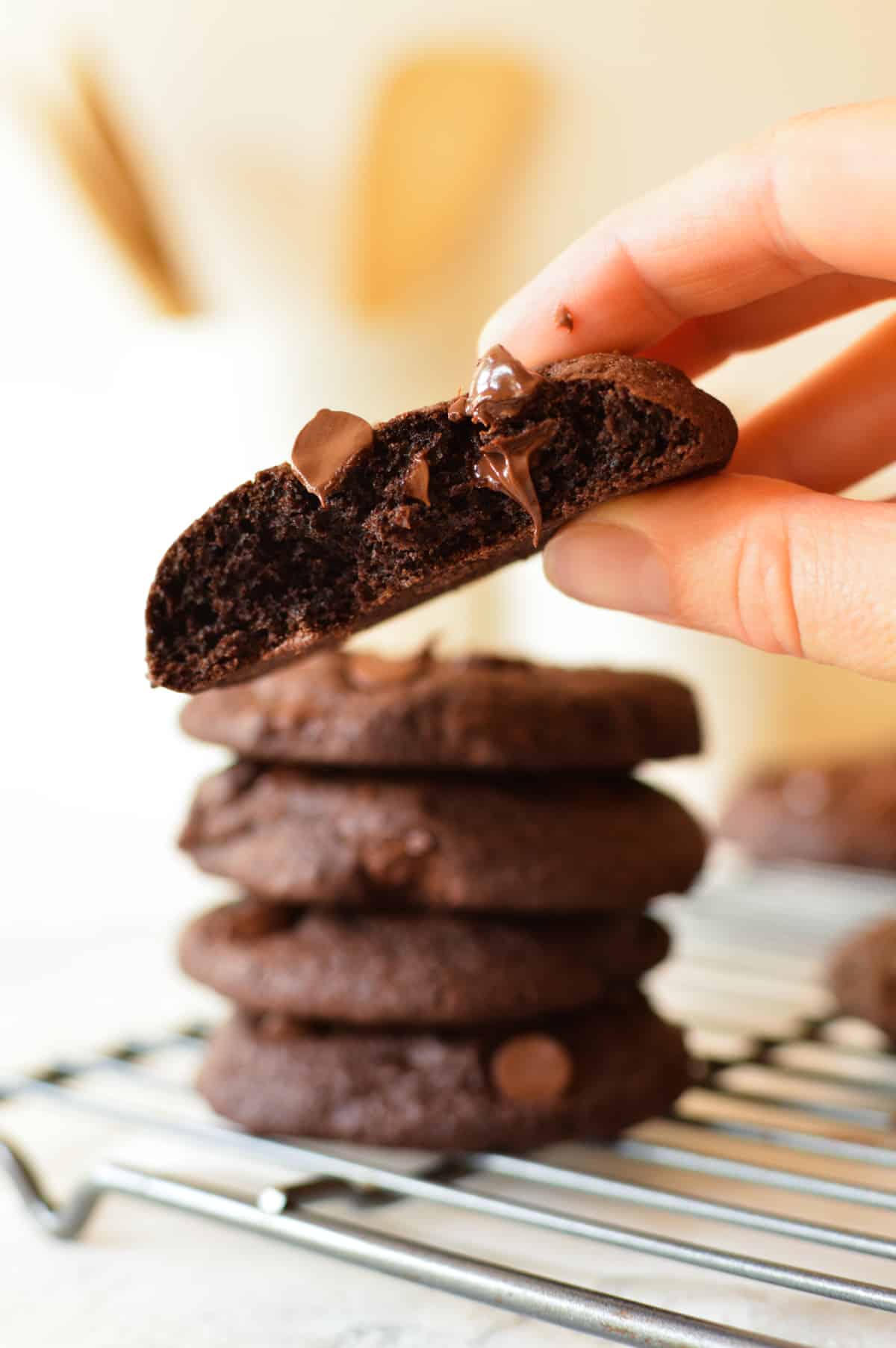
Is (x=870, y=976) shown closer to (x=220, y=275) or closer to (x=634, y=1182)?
(x=634, y=1182)

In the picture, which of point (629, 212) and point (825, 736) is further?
point (825, 736)

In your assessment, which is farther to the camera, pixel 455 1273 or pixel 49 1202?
pixel 49 1202

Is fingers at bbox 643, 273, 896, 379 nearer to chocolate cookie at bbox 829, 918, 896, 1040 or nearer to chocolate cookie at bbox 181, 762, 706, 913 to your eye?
chocolate cookie at bbox 181, 762, 706, 913

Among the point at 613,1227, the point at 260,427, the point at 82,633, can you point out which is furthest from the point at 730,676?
the point at 613,1227

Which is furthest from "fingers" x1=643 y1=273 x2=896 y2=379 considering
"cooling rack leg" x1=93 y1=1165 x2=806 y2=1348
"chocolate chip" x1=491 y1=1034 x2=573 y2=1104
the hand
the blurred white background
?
the blurred white background

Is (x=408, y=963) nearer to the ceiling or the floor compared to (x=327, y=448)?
nearer to the floor

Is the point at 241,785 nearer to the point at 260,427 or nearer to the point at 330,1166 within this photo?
the point at 330,1166

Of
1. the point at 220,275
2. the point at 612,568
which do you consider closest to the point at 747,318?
the point at 612,568
